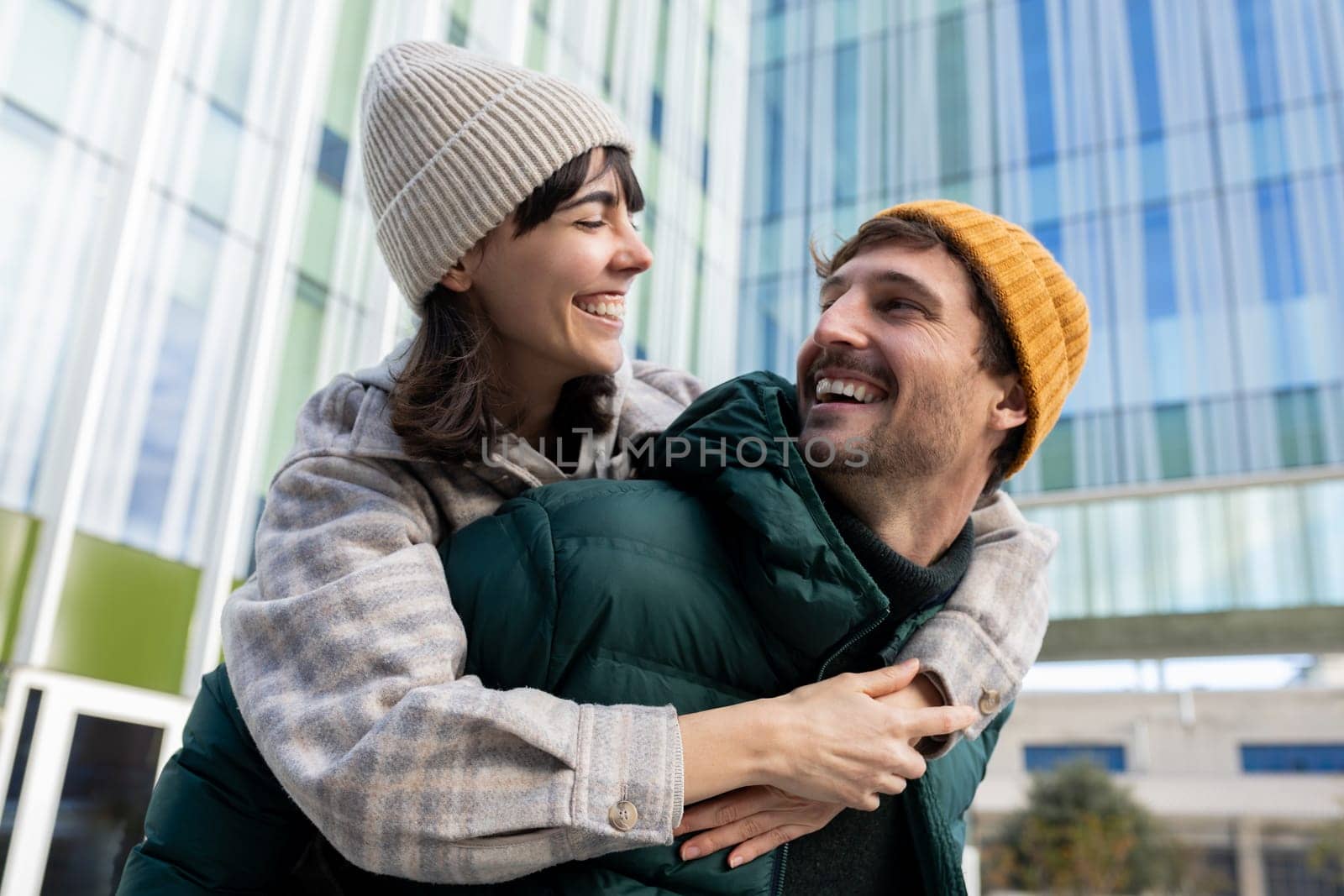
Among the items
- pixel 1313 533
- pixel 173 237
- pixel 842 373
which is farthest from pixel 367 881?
pixel 1313 533

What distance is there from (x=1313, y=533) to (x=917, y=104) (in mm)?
8687

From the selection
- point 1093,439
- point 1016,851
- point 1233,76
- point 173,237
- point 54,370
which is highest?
point 1233,76

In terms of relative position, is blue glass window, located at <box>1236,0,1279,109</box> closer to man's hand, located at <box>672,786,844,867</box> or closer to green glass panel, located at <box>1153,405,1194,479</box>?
green glass panel, located at <box>1153,405,1194,479</box>

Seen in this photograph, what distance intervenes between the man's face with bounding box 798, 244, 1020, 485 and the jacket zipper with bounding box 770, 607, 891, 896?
13.3 inches

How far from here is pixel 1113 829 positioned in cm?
2945

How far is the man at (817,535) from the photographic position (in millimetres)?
1956

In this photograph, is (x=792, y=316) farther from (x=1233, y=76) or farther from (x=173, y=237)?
(x=173, y=237)

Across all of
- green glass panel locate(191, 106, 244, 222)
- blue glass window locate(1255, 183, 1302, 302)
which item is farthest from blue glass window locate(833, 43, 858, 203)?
green glass panel locate(191, 106, 244, 222)

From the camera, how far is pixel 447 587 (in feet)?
6.62

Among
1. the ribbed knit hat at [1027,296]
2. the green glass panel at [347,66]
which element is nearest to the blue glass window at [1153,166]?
the green glass panel at [347,66]

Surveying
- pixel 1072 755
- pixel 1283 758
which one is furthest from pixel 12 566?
pixel 1283 758

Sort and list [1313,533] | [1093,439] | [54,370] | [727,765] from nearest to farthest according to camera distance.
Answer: [727,765]
[54,370]
[1313,533]
[1093,439]

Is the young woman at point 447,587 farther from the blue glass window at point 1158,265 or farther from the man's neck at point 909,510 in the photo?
the blue glass window at point 1158,265

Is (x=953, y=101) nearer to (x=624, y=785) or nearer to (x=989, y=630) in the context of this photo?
(x=989, y=630)
